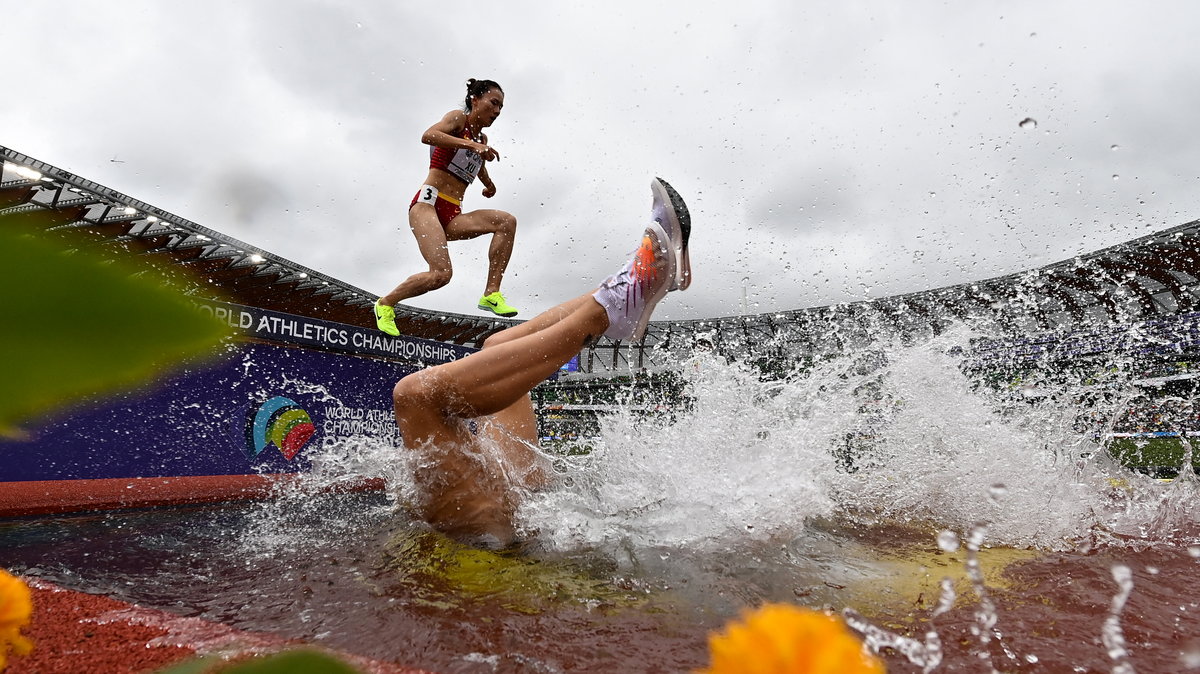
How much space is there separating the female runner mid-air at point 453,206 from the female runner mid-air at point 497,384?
1621 millimetres

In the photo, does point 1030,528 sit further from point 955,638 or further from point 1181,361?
point 1181,361

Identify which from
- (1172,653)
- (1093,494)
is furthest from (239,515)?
(1093,494)

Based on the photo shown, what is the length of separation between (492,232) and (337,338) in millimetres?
4413

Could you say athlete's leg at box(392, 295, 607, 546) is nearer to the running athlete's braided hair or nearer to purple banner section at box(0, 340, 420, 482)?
the running athlete's braided hair

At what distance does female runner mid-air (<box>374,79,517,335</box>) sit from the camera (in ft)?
12.9

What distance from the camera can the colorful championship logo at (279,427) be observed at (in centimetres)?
664

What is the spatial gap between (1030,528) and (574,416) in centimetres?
2282

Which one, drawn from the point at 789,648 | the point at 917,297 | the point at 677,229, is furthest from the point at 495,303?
the point at 917,297

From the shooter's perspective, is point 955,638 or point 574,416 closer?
point 955,638

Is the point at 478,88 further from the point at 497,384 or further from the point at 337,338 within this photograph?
the point at 337,338

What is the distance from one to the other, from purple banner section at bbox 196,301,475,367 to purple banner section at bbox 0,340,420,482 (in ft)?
0.12

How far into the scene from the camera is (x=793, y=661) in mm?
367

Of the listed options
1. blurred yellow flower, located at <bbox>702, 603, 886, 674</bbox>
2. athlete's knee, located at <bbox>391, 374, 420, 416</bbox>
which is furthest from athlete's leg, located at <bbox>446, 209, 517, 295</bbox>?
blurred yellow flower, located at <bbox>702, 603, 886, 674</bbox>

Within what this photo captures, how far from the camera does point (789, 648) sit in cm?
37
